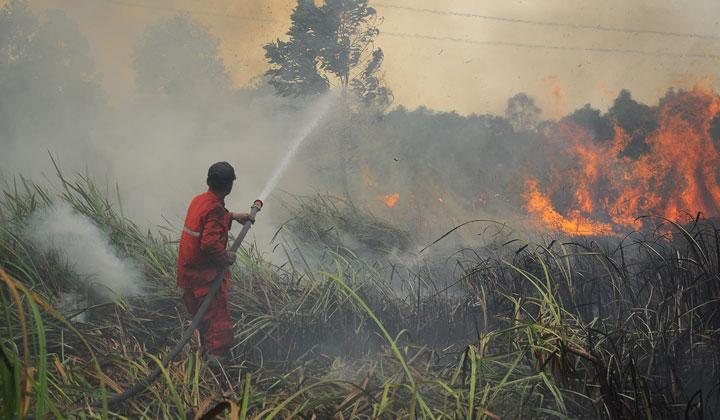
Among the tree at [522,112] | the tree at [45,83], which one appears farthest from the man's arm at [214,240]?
the tree at [522,112]

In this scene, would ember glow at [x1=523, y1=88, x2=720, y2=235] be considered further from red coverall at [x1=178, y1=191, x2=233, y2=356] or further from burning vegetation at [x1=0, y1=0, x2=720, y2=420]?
red coverall at [x1=178, y1=191, x2=233, y2=356]

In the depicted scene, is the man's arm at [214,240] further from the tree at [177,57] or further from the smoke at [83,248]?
the tree at [177,57]

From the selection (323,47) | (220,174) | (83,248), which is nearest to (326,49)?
(323,47)

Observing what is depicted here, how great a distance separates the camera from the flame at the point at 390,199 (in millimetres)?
18170

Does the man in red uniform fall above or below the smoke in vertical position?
above

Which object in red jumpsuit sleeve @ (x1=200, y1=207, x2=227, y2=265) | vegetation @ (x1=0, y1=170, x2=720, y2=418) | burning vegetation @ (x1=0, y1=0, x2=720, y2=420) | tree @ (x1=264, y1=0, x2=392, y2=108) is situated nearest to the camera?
vegetation @ (x1=0, y1=170, x2=720, y2=418)

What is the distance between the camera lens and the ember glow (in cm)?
1459

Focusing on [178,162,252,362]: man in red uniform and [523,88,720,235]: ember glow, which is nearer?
[178,162,252,362]: man in red uniform

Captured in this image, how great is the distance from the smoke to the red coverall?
0.92m

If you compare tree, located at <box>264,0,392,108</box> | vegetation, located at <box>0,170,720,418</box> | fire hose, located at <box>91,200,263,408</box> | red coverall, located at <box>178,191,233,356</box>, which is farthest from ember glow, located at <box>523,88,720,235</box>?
fire hose, located at <box>91,200,263,408</box>

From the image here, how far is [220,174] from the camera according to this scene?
3729 millimetres

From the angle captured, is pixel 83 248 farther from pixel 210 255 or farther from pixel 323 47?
pixel 323 47

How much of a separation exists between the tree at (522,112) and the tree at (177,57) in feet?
49.0

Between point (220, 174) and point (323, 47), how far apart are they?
13.1 m
